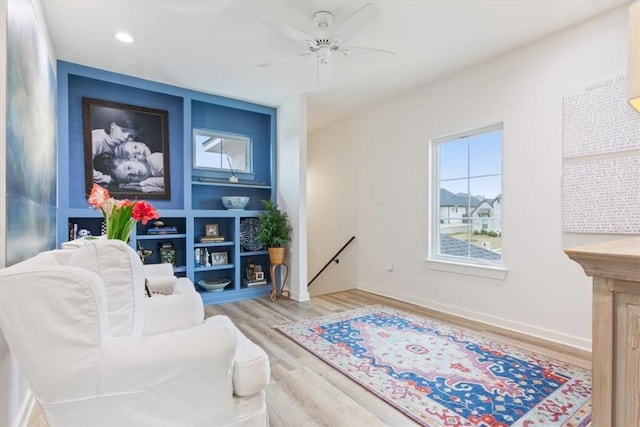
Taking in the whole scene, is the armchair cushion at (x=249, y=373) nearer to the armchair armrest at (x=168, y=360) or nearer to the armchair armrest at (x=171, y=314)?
the armchair armrest at (x=168, y=360)

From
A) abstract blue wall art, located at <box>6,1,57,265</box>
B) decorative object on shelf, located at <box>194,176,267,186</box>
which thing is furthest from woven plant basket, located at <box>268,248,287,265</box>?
abstract blue wall art, located at <box>6,1,57,265</box>

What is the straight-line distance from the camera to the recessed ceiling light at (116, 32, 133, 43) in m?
2.82

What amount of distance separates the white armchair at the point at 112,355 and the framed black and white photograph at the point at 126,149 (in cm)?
262

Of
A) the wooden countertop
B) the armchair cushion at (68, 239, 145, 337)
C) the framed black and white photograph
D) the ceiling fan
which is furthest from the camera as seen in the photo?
the framed black and white photograph

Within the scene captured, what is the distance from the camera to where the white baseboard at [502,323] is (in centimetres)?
264

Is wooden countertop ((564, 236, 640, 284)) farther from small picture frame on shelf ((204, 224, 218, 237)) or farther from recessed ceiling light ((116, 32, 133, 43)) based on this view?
small picture frame on shelf ((204, 224, 218, 237))

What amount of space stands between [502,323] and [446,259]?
2.81 ft

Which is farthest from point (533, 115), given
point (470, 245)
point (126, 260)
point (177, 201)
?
point (177, 201)

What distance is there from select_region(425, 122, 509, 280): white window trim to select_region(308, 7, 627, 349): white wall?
0.20 feet

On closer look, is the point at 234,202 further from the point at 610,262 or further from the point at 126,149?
the point at 610,262

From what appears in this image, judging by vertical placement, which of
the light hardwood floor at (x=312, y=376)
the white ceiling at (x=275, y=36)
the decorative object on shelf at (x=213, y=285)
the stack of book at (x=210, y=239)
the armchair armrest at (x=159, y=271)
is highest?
the white ceiling at (x=275, y=36)

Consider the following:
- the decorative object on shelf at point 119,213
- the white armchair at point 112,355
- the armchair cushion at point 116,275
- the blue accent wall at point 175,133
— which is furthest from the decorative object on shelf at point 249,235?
the armchair cushion at point 116,275

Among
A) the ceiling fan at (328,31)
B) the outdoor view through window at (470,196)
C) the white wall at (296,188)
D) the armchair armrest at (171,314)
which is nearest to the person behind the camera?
the armchair armrest at (171,314)

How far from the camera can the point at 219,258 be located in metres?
4.39
